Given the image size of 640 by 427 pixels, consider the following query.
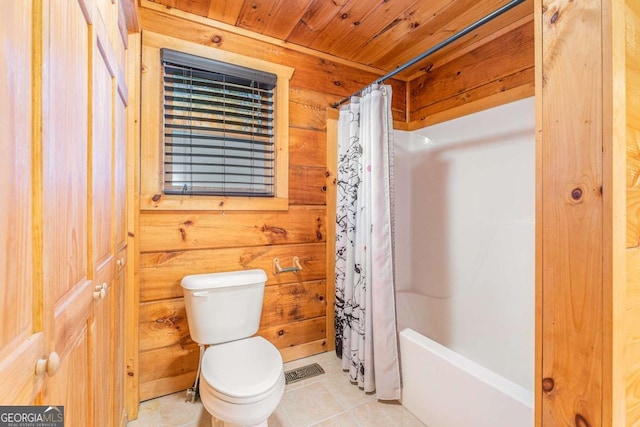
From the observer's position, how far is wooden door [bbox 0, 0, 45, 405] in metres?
0.39

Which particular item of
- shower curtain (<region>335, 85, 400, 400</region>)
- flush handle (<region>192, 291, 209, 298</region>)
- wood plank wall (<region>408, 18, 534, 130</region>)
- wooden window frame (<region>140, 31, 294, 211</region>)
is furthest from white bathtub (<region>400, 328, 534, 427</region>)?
wood plank wall (<region>408, 18, 534, 130</region>)

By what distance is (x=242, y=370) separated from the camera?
1329 millimetres

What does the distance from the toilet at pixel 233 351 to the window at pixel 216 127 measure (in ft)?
1.92

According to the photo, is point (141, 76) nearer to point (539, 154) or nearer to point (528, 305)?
point (539, 154)

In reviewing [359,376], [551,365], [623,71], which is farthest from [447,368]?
[623,71]

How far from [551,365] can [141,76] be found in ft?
7.00

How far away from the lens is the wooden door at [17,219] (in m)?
0.39

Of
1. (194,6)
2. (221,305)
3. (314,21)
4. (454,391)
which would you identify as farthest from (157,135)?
(454,391)

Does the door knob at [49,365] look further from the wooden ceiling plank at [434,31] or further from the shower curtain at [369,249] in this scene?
the wooden ceiling plank at [434,31]

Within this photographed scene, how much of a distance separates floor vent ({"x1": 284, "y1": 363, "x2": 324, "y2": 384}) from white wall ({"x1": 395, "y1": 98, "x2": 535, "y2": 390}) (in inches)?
28.6

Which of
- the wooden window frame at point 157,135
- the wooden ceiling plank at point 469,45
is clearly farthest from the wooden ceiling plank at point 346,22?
the wooden ceiling plank at point 469,45

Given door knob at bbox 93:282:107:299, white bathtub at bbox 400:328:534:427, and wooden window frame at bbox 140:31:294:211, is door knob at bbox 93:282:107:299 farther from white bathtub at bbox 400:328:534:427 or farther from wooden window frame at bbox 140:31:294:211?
white bathtub at bbox 400:328:534:427

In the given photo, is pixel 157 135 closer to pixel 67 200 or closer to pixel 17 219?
pixel 67 200

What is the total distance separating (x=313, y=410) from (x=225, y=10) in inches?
92.8
